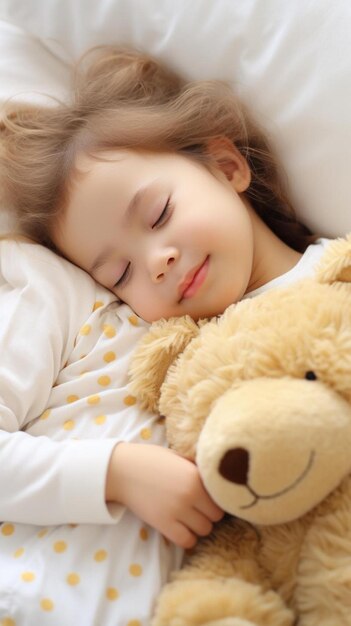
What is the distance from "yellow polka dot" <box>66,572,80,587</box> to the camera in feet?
2.60

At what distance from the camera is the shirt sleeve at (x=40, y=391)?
83cm

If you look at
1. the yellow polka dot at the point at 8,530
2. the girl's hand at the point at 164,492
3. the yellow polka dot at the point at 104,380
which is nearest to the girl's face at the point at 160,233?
the yellow polka dot at the point at 104,380

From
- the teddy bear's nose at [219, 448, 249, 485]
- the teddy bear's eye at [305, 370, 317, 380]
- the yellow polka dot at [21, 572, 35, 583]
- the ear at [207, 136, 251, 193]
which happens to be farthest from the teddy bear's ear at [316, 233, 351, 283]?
the yellow polka dot at [21, 572, 35, 583]

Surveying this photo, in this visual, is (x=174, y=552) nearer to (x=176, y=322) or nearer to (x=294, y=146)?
(x=176, y=322)

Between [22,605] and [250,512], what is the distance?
32 centimetres

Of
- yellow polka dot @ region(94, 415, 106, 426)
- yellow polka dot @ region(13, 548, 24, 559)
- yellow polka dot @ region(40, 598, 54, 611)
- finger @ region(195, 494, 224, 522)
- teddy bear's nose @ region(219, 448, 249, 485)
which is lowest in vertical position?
yellow polka dot @ region(13, 548, 24, 559)

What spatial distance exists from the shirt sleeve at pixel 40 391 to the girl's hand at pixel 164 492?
2cm

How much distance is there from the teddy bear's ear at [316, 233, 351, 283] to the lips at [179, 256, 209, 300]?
0.66ft

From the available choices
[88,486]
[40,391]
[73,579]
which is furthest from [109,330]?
[73,579]

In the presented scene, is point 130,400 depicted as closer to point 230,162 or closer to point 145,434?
point 145,434

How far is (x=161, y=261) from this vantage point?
963mm

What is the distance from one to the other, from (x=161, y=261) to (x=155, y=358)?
162mm

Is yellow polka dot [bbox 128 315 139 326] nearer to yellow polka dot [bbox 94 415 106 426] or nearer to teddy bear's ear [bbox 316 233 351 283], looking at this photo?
yellow polka dot [bbox 94 415 106 426]

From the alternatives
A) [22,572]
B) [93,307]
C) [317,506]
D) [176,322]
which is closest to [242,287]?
[176,322]
